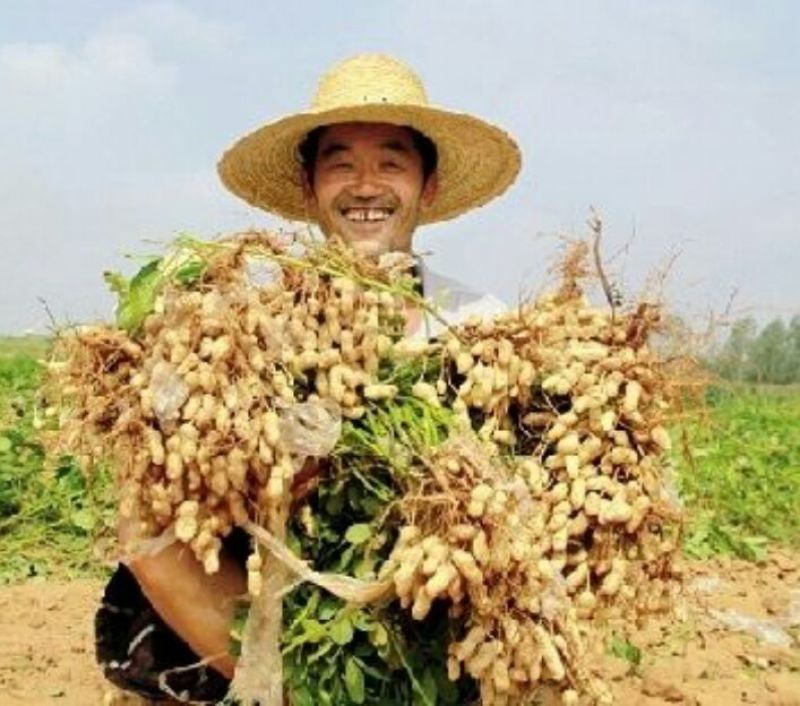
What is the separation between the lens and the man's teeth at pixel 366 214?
2863mm

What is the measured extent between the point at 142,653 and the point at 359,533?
0.61 metres

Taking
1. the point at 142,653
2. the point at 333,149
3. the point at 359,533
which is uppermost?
the point at 333,149

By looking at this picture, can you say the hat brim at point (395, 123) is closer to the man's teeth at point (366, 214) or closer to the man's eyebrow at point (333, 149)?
the man's eyebrow at point (333, 149)

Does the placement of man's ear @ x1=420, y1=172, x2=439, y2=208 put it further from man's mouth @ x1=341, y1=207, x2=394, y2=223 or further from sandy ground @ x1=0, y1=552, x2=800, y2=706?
sandy ground @ x1=0, y1=552, x2=800, y2=706

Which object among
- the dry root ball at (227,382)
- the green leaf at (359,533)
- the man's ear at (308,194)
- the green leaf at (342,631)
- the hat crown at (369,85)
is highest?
the hat crown at (369,85)

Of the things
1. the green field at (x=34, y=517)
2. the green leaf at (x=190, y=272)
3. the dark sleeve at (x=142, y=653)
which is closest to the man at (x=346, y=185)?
the dark sleeve at (x=142, y=653)

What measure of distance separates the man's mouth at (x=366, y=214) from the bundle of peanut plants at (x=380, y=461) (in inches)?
28.1

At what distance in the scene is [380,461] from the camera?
2.05 m

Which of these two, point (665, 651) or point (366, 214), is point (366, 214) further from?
point (665, 651)

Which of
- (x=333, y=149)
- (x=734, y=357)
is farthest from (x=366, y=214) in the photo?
(x=734, y=357)

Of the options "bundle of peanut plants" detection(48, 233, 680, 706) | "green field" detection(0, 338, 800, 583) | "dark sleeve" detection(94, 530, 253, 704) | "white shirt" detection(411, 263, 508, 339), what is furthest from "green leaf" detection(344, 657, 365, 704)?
"green field" detection(0, 338, 800, 583)

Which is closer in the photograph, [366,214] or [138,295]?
[138,295]

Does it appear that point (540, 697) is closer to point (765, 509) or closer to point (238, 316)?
point (238, 316)

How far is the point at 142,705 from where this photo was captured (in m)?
2.56
